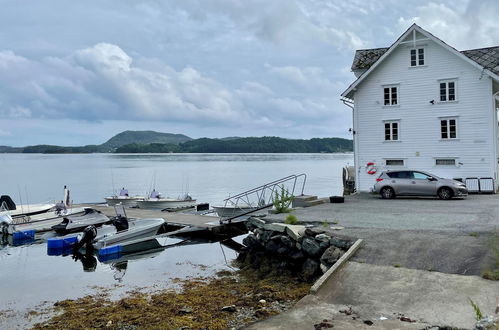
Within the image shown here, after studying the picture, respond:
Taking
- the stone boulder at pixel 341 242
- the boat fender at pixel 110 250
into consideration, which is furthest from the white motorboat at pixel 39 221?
the stone boulder at pixel 341 242

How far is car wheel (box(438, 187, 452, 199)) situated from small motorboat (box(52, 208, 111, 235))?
62.5 feet

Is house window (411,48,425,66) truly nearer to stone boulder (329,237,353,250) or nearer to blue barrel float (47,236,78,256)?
stone boulder (329,237,353,250)

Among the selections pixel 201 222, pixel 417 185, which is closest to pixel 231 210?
pixel 201 222

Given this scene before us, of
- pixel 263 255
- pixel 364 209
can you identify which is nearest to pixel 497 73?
pixel 364 209

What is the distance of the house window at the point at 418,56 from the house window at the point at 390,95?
2.09 metres

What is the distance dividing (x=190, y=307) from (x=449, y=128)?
916 inches

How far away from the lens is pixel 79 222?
2534 centimetres

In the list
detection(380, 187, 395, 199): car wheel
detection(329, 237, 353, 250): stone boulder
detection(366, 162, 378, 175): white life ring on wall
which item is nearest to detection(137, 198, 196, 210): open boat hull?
detection(366, 162, 378, 175): white life ring on wall

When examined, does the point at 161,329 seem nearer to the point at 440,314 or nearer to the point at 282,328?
the point at 282,328

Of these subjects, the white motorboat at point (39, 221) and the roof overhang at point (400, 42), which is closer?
the white motorboat at point (39, 221)

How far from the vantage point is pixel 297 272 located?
1409 cm

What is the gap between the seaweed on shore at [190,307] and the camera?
32.0 ft

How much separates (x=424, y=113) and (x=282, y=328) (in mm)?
24862

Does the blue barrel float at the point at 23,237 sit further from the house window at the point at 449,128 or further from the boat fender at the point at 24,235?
the house window at the point at 449,128
